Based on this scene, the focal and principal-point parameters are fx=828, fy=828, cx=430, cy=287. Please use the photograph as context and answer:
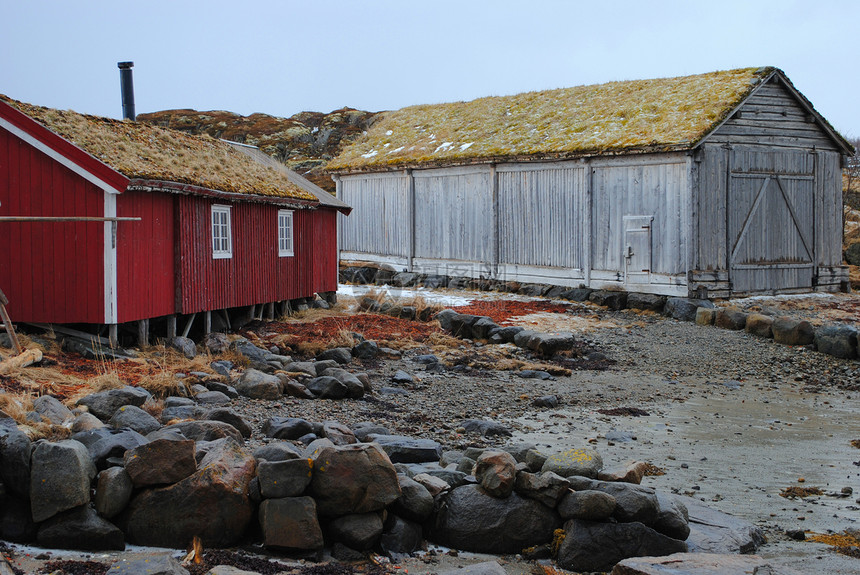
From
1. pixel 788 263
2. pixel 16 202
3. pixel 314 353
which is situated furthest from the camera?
pixel 788 263

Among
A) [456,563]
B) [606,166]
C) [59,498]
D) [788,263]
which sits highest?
[606,166]

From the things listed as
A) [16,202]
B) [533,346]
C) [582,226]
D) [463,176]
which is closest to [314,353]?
[533,346]

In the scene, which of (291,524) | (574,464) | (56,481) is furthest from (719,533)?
(56,481)

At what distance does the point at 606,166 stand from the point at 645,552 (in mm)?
16277

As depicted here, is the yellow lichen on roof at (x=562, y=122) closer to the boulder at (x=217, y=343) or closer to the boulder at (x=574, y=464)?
the boulder at (x=217, y=343)

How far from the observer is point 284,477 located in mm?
6145

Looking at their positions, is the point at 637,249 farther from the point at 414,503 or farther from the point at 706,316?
the point at 414,503

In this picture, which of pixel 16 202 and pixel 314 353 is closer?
pixel 16 202

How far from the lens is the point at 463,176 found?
2536 centimetres

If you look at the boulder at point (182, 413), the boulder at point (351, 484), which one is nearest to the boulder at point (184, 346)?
the boulder at point (182, 413)

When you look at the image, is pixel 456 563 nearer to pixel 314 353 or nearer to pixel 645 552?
pixel 645 552

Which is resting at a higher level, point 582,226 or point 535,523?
point 582,226

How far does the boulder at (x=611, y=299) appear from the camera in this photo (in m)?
20.5

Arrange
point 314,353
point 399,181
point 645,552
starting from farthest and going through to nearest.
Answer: point 399,181
point 314,353
point 645,552
